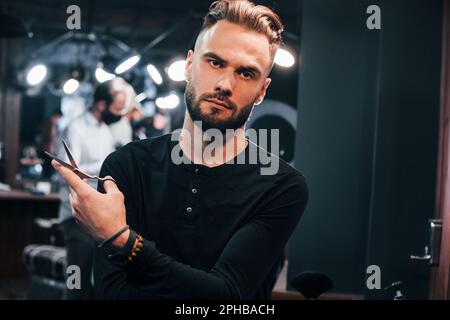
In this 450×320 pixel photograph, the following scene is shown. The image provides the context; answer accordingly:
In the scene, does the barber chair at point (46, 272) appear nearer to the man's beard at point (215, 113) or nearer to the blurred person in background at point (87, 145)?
the blurred person in background at point (87, 145)

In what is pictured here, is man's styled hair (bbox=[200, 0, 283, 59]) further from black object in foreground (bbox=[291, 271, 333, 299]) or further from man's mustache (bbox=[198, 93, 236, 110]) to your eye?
black object in foreground (bbox=[291, 271, 333, 299])

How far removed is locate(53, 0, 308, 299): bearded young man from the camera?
1.80 meters

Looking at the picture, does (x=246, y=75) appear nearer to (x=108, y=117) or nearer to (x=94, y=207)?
(x=94, y=207)

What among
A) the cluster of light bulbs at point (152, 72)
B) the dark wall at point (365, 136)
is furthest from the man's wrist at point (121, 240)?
the dark wall at point (365, 136)

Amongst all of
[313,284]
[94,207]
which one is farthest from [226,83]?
[313,284]

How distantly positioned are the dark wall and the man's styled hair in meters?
1.20

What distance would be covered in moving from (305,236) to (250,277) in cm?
160

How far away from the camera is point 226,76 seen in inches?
73.0

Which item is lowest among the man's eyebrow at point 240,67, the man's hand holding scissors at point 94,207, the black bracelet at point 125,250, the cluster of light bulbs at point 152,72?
the black bracelet at point 125,250

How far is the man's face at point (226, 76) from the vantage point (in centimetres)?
186

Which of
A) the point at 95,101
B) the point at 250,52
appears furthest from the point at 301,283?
the point at 95,101

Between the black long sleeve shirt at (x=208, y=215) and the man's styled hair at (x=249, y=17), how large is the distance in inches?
13.2

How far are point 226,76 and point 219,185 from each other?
309 mm
